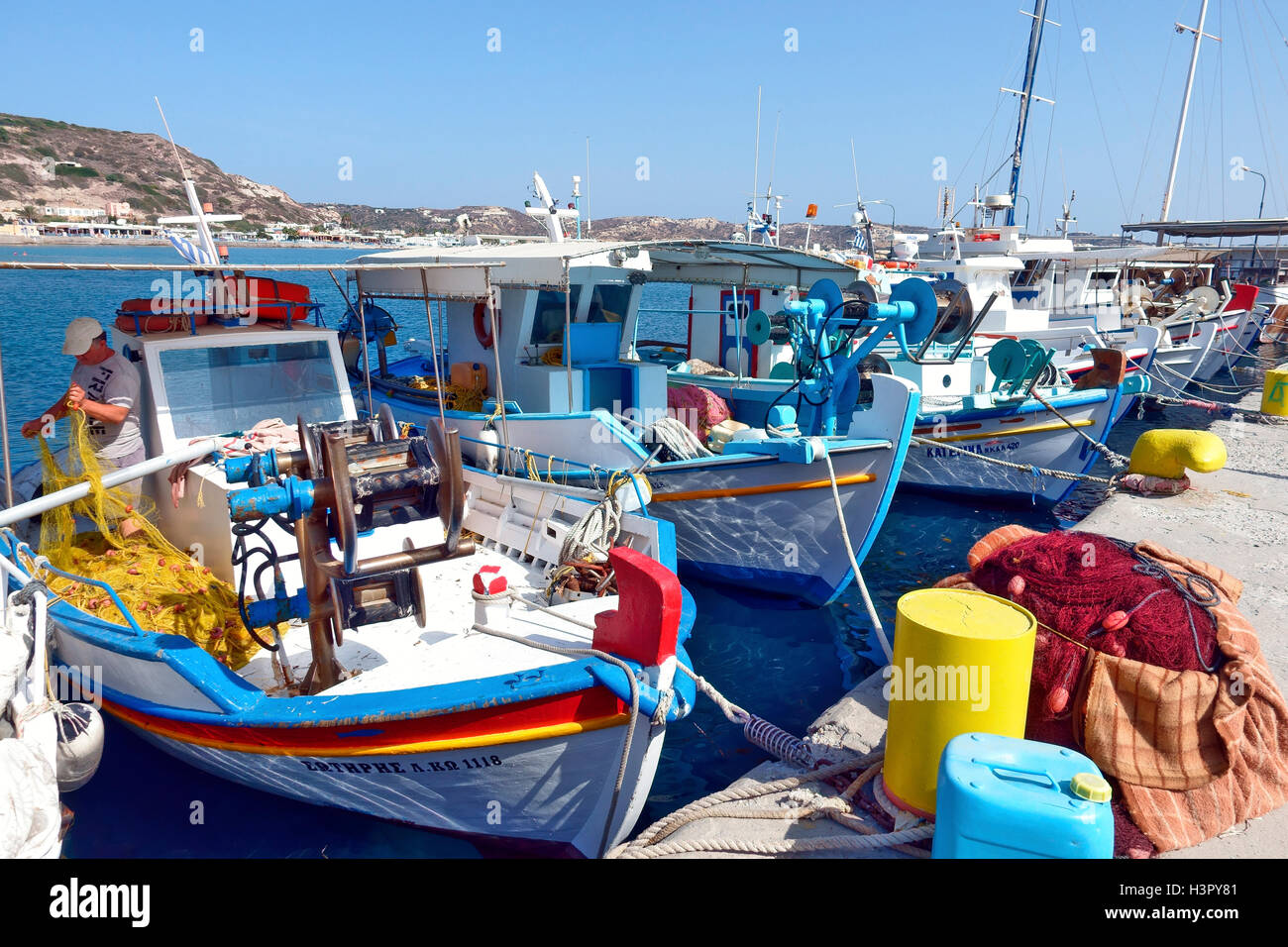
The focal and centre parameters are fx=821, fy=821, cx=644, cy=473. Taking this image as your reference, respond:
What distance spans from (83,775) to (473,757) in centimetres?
246

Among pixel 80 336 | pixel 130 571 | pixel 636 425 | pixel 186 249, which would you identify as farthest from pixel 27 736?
pixel 636 425

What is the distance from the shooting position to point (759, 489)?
838 cm

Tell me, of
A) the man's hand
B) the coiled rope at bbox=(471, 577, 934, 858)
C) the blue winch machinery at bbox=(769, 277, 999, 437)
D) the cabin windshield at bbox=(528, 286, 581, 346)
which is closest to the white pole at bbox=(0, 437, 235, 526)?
the man's hand

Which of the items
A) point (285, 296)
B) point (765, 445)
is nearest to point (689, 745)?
point (765, 445)

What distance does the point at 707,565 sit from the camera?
9.22 meters

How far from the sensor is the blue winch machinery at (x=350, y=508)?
3.92 meters

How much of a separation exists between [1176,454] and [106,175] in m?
133

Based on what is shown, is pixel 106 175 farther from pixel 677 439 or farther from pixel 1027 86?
pixel 677 439

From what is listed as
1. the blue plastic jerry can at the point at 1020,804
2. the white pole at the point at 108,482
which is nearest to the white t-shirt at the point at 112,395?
the white pole at the point at 108,482

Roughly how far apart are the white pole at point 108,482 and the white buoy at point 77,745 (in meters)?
1.18
